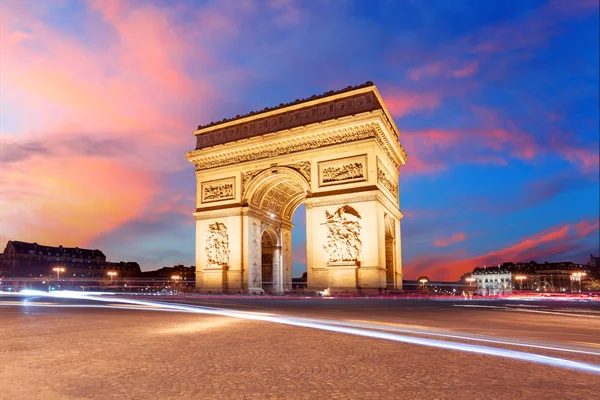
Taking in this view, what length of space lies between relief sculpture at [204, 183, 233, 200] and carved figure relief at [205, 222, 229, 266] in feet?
6.63

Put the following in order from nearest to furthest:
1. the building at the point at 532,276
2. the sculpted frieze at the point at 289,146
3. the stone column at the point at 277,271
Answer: the sculpted frieze at the point at 289,146, the stone column at the point at 277,271, the building at the point at 532,276

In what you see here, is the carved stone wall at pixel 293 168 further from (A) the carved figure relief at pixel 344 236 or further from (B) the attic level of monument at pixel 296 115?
(A) the carved figure relief at pixel 344 236

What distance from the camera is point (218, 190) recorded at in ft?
103

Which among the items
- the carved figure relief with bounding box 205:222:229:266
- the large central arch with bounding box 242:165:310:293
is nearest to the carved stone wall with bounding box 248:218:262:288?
the large central arch with bounding box 242:165:310:293

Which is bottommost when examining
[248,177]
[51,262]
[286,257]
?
[51,262]

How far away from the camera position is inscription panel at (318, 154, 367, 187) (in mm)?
25891

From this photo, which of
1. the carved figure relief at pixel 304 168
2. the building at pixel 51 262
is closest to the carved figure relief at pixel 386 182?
the carved figure relief at pixel 304 168

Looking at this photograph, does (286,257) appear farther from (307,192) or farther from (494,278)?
(494,278)

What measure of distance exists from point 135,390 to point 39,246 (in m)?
107

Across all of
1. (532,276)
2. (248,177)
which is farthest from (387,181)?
(532,276)

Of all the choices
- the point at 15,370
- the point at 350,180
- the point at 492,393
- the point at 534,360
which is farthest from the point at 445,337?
the point at 350,180

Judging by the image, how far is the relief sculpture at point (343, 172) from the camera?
26.0 m

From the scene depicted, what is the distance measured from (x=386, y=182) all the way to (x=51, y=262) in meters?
90.6

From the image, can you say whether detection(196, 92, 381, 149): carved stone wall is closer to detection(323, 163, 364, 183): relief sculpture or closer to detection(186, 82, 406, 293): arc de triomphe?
detection(186, 82, 406, 293): arc de triomphe
